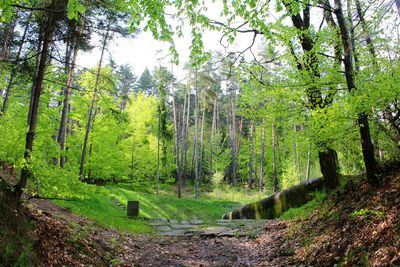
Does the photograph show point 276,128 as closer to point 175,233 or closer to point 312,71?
point 312,71

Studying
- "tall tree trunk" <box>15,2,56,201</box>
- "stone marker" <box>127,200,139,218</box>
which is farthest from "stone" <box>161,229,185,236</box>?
"tall tree trunk" <box>15,2,56,201</box>

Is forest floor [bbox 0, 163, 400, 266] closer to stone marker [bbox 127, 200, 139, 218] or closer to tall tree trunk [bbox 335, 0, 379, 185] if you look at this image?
tall tree trunk [bbox 335, 0, 379, 185]

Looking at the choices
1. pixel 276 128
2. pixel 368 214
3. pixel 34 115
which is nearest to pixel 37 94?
pixel 34 115

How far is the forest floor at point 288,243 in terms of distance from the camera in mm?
4363

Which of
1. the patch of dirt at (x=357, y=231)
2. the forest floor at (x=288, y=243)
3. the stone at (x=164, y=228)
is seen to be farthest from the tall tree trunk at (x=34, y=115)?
the stone at (x=164, y=228)

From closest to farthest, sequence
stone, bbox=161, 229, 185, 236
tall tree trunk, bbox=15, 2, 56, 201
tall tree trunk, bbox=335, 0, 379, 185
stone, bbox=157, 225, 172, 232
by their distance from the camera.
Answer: tall tree trunk, bbox=15, 2, 56, 201
tall tree trunk, bbox=335, 0, 379, 185
stone, bbox=161, 229, 185, 236
stone, bbox=157, 225, 172, 232

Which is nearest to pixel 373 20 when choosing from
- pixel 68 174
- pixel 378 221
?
pixel 378 221

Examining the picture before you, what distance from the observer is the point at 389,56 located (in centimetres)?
623

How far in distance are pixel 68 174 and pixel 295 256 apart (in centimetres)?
446

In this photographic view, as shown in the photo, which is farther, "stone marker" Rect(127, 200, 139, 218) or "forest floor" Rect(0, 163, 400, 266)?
"stone marker" Rect(127, 200, 139, 218)

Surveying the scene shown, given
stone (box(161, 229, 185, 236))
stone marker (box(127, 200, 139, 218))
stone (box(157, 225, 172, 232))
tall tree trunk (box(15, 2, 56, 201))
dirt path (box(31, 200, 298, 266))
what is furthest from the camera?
stone marker (box(127, 200, 139, 218))

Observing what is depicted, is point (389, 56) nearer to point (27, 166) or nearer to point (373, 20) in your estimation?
point (373, 20)

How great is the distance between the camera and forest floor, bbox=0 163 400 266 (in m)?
4.36

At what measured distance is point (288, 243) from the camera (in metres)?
6.87
